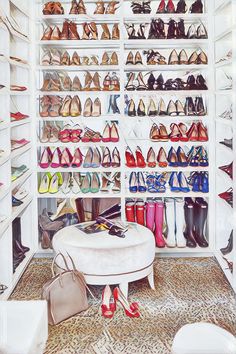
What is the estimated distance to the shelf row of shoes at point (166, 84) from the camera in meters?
4.05

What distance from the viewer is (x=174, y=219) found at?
421 centimetres

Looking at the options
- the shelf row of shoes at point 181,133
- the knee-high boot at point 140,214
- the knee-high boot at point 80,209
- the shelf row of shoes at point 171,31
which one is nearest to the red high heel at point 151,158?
the shelf row of shoes at point 181,133

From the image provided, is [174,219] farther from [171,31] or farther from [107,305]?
[171,31]

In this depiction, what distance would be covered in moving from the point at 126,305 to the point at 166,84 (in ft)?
6.39

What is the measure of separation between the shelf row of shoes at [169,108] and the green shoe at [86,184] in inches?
25.9

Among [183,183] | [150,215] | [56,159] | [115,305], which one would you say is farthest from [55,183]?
[115,305]

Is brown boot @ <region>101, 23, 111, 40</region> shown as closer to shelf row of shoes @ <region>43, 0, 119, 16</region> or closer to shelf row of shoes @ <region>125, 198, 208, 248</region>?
shelf row of shoes @ <region>43, 0, 119, 16</region>

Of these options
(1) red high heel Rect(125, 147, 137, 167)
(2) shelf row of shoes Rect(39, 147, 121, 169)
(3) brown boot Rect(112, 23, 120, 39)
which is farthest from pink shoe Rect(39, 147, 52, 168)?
(3) brown boot Rect(112, 23, 120, 39)

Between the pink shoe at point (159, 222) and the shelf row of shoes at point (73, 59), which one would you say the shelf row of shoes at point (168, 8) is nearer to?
the shelf row of shoes at point (73, 59)

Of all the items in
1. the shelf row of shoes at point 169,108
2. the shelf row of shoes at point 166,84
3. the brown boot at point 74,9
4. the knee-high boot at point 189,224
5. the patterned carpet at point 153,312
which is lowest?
the patterned carpet at point 153,312

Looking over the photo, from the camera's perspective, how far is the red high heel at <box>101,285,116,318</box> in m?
2.94

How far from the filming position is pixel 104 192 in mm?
4141

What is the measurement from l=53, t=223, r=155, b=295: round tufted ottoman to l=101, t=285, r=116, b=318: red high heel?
6 centimetres

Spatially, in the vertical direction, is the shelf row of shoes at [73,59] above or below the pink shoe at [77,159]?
above
